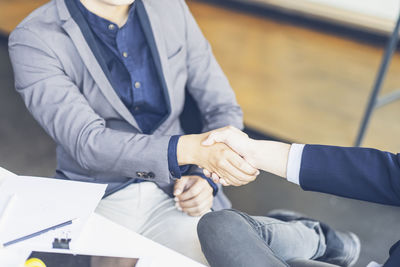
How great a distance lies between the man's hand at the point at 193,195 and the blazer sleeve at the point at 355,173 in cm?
33

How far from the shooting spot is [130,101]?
1.31 m

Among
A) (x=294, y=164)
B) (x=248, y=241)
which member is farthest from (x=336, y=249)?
(x=248, y=241)

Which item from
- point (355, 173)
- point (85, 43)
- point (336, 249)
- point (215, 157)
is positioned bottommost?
point (336, 249)

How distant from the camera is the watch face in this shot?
78 centimetres

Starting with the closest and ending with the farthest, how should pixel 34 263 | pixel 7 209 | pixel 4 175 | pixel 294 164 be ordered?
pixel 34 263
pixel 7 209
pixel 4 175
pixel 294 164

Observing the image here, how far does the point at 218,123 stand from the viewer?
1.42 meters

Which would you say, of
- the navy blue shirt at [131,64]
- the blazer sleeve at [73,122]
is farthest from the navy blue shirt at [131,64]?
the blazer sleeve at [73,122]

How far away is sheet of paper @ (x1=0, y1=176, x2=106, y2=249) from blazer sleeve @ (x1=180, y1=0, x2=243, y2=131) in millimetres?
588

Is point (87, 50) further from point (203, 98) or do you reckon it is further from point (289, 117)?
point (289, 117)

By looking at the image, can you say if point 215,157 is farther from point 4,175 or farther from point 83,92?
point 4,175

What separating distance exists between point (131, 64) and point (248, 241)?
2.14 ft

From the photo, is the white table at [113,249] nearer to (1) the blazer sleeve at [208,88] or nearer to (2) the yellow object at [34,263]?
(2) the yellow object at [34,263]

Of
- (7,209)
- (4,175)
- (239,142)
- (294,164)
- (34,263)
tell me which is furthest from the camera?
(239,142)

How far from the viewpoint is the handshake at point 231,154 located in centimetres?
122
